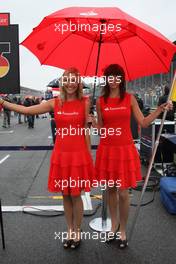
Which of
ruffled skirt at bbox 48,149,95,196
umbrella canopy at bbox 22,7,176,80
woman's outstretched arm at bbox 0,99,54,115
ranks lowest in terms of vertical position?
ruffled skirt at bbox 48,149,95,196

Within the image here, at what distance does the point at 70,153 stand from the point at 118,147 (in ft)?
1.55

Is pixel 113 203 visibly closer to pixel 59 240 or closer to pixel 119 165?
pixel 119 165

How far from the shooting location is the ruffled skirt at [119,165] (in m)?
3.43

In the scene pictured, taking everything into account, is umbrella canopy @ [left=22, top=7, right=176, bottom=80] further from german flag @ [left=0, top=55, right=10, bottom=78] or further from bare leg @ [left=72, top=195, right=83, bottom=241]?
bare leg @ [left=72, top=195, right=83, bottom=241]

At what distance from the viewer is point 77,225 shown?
11.8 ft

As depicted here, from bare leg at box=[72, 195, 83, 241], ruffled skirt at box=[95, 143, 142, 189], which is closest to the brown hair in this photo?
ruffled skirt at box=[95, 143, 142, 189]

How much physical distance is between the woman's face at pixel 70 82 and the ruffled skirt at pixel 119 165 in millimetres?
635

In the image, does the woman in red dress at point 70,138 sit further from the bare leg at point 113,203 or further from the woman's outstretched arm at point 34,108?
the bare leg at point 113,203

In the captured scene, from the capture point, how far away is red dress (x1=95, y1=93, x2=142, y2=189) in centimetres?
339

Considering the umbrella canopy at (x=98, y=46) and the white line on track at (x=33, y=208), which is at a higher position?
the umbrella canopy at (x=98, y=46)

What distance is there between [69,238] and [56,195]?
2.06 meters

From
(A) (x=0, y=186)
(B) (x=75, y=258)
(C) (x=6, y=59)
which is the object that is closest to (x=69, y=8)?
(C) (x=6, y=59)

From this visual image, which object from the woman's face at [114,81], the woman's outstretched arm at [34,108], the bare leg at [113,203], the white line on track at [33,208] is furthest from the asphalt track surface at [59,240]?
the woman's face at [114,81]

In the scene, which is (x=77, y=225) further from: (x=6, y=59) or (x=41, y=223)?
(x=6, y=59)
